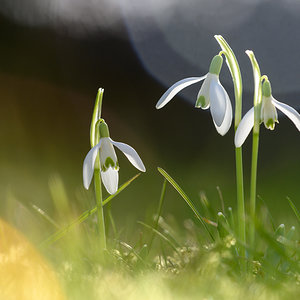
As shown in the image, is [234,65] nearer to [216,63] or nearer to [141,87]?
[216,63]

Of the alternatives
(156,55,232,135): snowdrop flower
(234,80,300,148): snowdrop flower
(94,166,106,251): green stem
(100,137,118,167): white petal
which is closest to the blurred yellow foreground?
(94,166,106,251): green stem

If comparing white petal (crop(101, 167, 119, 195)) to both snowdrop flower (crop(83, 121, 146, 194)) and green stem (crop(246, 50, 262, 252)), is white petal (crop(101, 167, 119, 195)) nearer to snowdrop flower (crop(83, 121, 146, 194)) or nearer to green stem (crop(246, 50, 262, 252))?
snowdrop flower (crop(83, 121, 146, 194))

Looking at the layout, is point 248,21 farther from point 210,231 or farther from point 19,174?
point 210,231

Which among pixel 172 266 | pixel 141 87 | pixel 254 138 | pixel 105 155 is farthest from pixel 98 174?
pixel 141 87

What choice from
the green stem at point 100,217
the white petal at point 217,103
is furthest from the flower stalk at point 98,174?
the white petal at point 217,103

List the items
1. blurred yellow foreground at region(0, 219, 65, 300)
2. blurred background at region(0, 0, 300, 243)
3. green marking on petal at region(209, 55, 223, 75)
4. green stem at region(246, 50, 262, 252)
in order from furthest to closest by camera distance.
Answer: blurred background at region(0, 0, 300, 243) → green marking on petal at region(209, 55, 223, 75) → green stem at region(246, 50, 262, 252) → blurred yellow foreground at region(0, 219, 65, 300)

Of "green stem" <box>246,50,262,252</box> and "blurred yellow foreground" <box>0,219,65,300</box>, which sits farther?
"green stem" <box>246,50,262,252</box>

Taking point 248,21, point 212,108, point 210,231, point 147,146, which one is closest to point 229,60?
point 212,108
